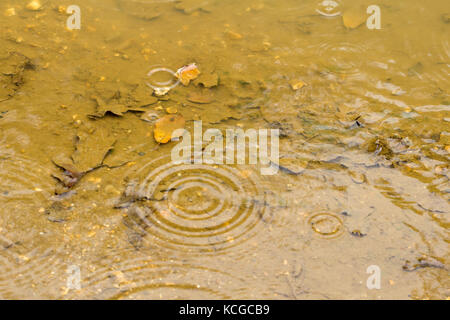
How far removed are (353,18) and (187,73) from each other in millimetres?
2326

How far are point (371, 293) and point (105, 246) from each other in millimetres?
1706

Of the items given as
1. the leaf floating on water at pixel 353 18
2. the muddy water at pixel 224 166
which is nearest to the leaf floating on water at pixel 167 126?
the muddy water at pixel 224 166

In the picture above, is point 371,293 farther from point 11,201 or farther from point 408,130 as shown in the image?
point 11,201

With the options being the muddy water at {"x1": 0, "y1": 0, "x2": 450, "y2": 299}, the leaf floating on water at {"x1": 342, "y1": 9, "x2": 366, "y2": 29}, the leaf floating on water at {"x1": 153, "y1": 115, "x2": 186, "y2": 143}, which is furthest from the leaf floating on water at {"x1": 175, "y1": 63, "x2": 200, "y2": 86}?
the leaf floating on water at {"x1": 342, "y1": 9, "x2": 366, "y2": 29}

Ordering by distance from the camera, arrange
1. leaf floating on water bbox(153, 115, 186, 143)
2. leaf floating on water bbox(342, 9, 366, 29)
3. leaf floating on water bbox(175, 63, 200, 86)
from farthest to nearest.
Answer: leaf floating on water bbox(342, 9, 366, 29)
leaf floating on water bbox(175, 63, 200, 86)
leaf floating on water bbox(153, 115, 186, 143)

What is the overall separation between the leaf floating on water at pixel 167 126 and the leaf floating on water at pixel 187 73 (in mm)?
551

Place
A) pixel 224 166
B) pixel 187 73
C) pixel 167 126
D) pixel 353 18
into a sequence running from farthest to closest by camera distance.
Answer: pixel 353 18 → pixel 187 73 → pixel 167 126 → pixel 224 166

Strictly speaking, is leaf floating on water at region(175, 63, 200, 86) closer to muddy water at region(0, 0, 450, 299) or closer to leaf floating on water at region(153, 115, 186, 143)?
muddy water at region(0, 0, 450, 299)

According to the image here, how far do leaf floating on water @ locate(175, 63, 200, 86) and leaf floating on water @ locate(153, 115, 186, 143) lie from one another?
551mm

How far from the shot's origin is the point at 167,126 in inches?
136

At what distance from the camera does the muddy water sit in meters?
2.47

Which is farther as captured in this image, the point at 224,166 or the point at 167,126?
the point at 167,126

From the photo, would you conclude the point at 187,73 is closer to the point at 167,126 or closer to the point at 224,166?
the point at 167,126

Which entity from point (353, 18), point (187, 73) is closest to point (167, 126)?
point (187, 73)
